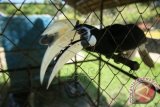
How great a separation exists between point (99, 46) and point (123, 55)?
20 cm

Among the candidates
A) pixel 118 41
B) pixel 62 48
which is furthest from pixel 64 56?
pixel 118 41

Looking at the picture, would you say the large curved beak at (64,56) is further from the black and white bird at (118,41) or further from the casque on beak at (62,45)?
the black and white bird at (118,41)

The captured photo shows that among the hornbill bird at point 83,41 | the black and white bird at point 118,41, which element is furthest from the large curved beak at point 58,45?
the black and white bird at point 118,41

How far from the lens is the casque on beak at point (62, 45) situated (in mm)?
804

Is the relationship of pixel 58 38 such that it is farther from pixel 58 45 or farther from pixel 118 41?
pixel 118 41

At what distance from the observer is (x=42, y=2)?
330cm

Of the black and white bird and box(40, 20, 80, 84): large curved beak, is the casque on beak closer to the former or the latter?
box(40, 20, 80, 84): large curved beak

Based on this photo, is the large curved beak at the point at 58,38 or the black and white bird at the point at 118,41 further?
the black and white bird at the point at 118,41

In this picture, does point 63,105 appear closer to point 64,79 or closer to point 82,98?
point 82,98

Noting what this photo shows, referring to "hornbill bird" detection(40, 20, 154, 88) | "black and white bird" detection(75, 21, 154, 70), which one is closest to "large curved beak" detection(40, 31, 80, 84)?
"hornbill bird" detection(40, 20, 154, 88)

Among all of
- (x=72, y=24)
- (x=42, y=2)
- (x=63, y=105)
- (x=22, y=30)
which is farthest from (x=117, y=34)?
(x=42, y=2)

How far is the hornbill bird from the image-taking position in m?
0.82

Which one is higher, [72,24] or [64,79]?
[72,24]

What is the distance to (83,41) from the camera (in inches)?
32.9
